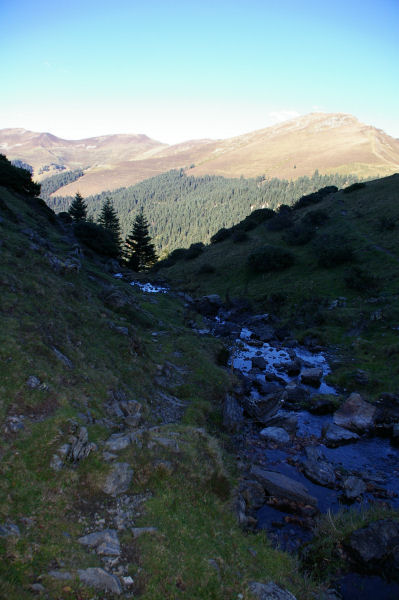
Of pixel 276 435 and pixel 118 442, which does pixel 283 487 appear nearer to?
pixel 276 435

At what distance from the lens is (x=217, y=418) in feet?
66.0

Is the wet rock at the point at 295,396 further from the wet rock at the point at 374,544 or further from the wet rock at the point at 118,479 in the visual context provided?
the wet rock at the point at 118,479

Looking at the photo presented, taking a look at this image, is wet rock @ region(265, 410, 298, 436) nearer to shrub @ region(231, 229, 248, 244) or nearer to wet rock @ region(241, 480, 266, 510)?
wet rock @ region(241, 480, 266, 510)

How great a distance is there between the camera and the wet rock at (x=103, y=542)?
9.10m

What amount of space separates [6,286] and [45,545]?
12789mm

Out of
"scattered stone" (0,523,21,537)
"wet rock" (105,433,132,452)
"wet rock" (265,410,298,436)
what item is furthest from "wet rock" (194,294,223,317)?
"scattered stone" (0,523,21,537)

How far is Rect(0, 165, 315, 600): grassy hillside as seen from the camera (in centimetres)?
872

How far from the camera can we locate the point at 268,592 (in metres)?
9.25

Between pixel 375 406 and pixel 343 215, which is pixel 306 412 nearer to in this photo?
pixel 375 406

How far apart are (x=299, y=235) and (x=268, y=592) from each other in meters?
65.1

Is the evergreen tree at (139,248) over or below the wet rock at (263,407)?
over

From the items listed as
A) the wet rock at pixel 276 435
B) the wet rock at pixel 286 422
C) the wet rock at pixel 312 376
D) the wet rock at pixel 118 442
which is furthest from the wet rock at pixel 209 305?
the wet rock at pixel 118 442

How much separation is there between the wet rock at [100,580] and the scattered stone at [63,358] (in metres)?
8.53

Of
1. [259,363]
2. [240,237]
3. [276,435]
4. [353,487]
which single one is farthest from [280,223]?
[353,487]
